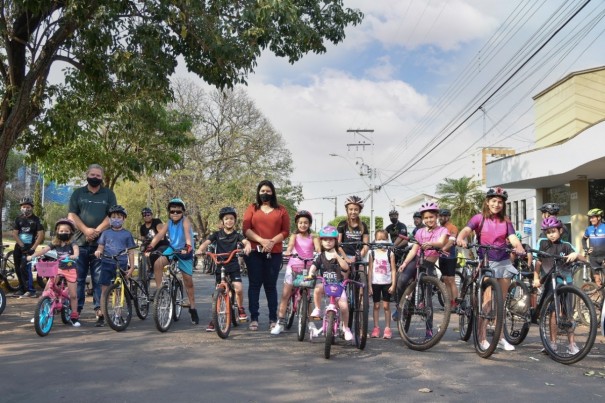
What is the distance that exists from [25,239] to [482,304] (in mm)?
9033

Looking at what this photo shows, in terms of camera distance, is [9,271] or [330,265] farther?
[9,271]

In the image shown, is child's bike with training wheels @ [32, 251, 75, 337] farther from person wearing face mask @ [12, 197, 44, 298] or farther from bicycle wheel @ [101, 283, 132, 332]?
person wearing face mask @ [12, 197, 44, 298]

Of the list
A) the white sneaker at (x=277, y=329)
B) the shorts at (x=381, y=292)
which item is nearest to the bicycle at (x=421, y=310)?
the shorts at (x=381, y=292)

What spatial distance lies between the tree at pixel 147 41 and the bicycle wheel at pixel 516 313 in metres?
5.87

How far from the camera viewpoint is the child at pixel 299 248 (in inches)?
310

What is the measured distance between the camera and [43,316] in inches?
294

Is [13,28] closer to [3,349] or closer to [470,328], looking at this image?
[3,349]

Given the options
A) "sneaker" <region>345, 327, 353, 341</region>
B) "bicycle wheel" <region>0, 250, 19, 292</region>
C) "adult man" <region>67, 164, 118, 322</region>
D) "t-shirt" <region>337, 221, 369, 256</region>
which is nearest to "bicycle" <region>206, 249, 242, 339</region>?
"t-shirt" <region>337, 221, 369, 256</region>

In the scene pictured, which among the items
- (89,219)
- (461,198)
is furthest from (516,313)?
(461,198)

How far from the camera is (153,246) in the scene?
8.94 meters

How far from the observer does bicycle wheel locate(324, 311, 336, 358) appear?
6301mm

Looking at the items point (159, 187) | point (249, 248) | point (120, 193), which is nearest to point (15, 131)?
point (249, 248)

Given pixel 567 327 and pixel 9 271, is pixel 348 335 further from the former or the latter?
pixel 9 271

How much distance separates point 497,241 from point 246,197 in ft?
105
